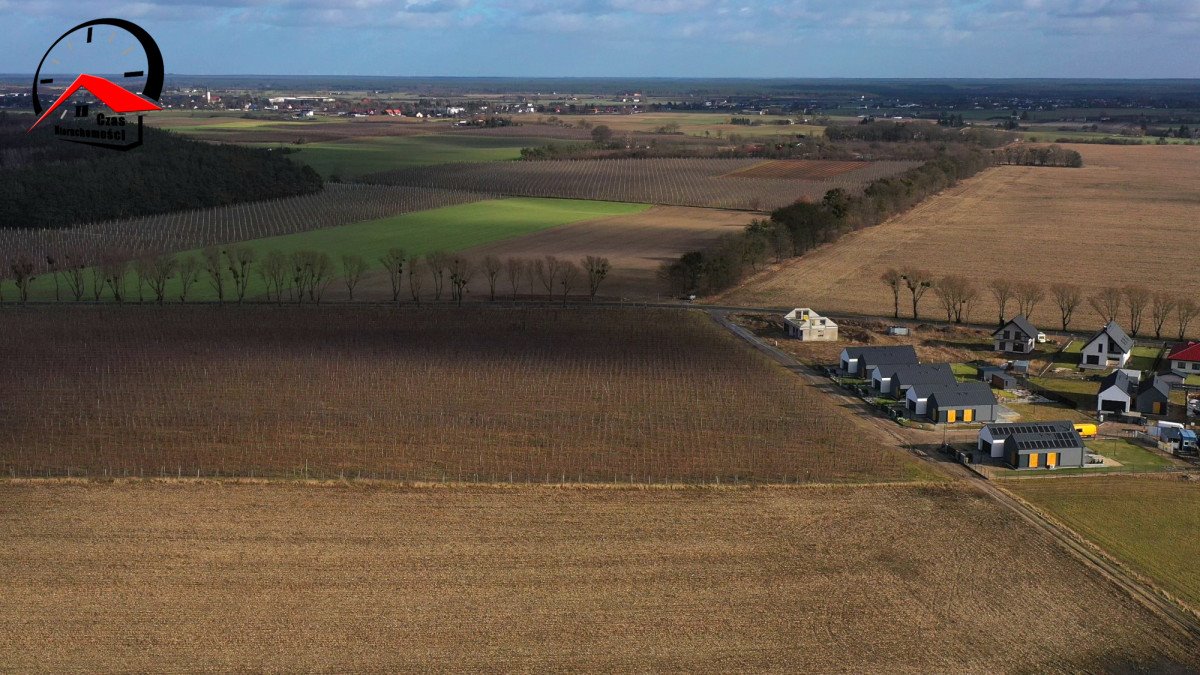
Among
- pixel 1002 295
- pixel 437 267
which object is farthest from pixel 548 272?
pixel 1002 295

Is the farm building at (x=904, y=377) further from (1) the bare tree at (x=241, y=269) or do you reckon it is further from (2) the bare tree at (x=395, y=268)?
(1) the bare tree at (x=241, y=269)

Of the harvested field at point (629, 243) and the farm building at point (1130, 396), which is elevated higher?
the harvested field at point (629, 243)

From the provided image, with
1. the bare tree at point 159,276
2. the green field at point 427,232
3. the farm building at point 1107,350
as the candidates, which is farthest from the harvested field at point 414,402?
the farm building at point 1107,350

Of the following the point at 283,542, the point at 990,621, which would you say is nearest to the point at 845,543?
the point at 990,621

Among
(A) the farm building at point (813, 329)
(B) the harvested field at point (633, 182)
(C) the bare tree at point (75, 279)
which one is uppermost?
(B) the harvested field at point (633, 182)

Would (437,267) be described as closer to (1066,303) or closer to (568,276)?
(568,276)

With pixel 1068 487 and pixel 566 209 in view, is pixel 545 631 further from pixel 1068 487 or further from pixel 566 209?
pixel 566 209
